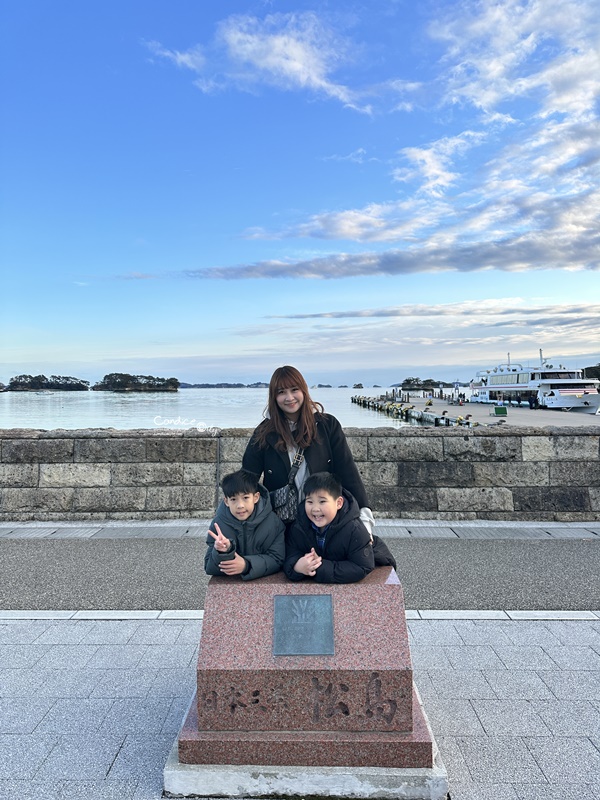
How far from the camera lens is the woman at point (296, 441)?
3.66 metres

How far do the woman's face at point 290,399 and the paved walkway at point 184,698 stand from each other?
1.84m

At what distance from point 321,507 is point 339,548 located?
0.25 m

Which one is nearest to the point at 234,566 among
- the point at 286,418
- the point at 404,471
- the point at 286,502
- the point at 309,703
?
the point at 286,502

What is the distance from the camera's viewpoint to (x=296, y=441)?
3.72m

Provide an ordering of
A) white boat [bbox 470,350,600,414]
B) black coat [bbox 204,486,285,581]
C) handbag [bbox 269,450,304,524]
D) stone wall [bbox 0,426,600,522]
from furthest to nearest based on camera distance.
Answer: white boat [bbox 470,350,600,414] → stone wall [bbox 0,426,600,522] → handbag [bbox 269,450,304,524] → black coat [bbox 204,486,285,581]

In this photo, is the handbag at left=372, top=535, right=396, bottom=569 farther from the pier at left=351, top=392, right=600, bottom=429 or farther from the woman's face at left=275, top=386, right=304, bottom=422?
the pier at left=351, top=392, right=600, bottom=429

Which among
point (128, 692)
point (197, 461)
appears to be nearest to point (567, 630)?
point (128, 692)

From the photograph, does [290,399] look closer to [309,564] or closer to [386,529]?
[309,564]

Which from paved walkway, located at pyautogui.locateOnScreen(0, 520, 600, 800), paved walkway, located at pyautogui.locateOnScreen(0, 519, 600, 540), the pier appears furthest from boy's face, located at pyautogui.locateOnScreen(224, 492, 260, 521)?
the pier

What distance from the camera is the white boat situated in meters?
59.1

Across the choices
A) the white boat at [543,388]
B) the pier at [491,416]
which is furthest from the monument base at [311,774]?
the white boat at [543,388]

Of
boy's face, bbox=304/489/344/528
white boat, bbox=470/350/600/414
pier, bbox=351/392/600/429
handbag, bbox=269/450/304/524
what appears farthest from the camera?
white boat, bbox=470/350/600/414

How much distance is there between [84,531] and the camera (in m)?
8.28

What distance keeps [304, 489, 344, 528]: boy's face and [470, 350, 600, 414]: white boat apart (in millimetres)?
58354
